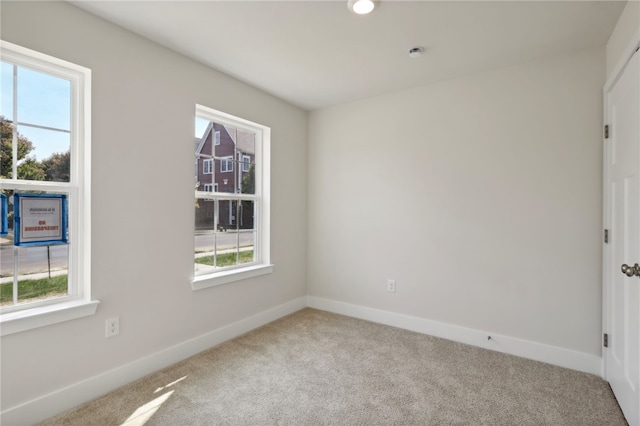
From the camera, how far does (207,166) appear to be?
2.89m

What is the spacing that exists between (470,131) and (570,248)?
1.23 meters

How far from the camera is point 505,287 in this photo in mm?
2689

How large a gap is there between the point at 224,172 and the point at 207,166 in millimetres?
196

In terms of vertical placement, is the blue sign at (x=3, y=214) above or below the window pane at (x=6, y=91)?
below

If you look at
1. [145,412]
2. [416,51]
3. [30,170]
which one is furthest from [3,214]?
[416,51]

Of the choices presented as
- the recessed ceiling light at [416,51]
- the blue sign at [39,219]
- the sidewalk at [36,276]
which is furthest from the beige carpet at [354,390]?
the recessed ceiling light at [416,51]

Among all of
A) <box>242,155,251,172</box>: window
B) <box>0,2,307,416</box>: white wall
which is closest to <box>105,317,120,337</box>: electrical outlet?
<box>0,2,307,416</box>: white wall

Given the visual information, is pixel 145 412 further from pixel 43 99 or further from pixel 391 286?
pixel 391 286

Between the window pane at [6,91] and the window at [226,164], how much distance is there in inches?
58.0

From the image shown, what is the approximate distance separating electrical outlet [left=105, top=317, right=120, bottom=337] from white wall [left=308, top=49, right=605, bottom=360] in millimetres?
2168

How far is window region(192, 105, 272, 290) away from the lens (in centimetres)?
281

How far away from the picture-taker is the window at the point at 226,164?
302 centimetres

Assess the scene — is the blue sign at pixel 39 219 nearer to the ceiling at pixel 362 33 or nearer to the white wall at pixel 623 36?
the ceiling at pixel 362 33

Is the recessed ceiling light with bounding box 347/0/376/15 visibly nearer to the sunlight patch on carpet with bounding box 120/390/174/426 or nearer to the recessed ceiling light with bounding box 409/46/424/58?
the recessed ceiling light with bounding box 409/46/424/58
